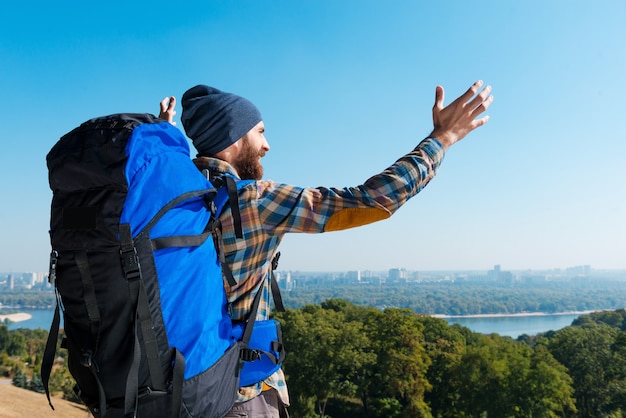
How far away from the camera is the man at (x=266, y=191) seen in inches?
61.4

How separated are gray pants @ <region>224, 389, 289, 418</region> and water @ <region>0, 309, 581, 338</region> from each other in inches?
4637

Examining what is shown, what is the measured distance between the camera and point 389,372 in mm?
32406

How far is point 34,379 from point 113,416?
3753 cm

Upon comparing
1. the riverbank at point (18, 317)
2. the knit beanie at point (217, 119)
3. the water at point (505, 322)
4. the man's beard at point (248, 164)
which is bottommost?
the riverbank at point (18, 317)

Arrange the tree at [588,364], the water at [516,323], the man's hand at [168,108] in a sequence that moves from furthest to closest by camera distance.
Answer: the water at [516,323] < the tree at [588,364] < the man's hand at [168,108]

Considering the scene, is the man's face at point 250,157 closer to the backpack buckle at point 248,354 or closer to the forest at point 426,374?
the backpack buckle at point 248,354

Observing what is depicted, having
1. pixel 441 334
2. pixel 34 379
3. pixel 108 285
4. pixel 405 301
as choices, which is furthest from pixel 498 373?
pixel 405 301

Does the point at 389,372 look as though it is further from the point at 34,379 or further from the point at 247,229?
the point at 247,229

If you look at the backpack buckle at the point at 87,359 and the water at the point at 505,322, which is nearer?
the backpack buckle at the point at 87,359

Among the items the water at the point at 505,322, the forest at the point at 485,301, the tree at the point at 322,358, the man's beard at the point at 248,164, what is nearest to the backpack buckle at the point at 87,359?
the man's beard at the point at 248,164

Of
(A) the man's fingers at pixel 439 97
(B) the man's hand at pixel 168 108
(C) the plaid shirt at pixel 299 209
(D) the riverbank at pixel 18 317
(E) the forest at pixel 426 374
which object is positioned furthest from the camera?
(D) the riverbank at pixel 18 317

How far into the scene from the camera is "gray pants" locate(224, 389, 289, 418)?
1.66 m

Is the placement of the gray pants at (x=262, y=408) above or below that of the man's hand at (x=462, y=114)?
below

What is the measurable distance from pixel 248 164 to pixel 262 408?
0.92 m
